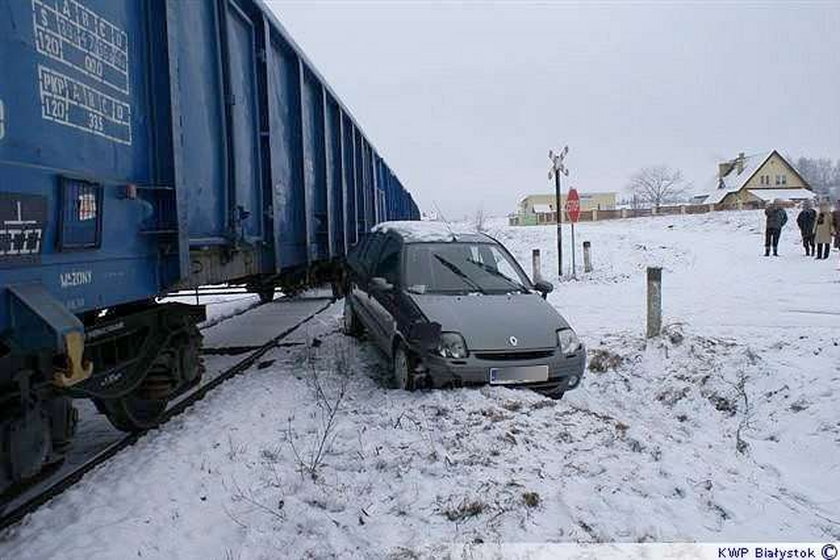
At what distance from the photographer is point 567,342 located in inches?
230

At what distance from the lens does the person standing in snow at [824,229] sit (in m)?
16.2

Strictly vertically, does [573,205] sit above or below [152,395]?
above

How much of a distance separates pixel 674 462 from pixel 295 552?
2.64 m

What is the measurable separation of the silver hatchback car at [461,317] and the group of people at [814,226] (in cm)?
1314

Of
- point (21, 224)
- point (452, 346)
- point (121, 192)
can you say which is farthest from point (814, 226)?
point (21, 224)

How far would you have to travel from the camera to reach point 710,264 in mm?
18500

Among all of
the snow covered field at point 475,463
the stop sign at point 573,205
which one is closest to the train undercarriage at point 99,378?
the snow covered field at point 475,463

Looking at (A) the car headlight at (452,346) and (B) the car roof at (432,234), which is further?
(B) the car roof at (432,234)

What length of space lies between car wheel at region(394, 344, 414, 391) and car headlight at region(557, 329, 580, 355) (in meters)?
1.44

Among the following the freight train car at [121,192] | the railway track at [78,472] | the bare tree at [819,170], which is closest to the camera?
the freight train car at [121,192]

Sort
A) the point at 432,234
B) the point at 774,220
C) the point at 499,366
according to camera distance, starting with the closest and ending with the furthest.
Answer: the point at 499,366, the point at 432,234, the point at 774,220

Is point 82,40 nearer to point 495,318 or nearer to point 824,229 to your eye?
point 495,318

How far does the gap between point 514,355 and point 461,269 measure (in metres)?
1.63

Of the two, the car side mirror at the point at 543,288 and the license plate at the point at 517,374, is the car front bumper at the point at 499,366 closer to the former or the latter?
the license plate at the point at 517,374
